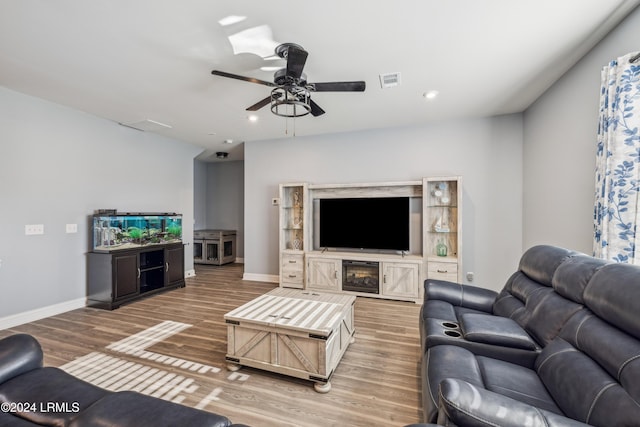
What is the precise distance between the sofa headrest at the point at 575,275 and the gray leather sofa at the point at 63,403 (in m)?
1.83

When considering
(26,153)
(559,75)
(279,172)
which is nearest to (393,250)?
(279,172)

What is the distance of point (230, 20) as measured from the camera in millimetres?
2047

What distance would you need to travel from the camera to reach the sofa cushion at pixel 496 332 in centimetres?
162

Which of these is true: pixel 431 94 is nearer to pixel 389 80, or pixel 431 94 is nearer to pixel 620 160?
pixel 389 80

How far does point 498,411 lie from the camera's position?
94 centimetres

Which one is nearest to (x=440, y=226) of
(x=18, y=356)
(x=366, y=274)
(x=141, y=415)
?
(x=366, y=274)

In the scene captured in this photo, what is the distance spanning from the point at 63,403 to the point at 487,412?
5.09 ft

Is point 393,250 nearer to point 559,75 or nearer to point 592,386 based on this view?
point 559,75

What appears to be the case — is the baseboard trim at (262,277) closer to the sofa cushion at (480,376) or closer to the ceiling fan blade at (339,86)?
the ceiling fan blade at (339,86)

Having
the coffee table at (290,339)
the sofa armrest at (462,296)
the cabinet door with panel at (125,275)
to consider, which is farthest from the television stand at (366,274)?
the cabinet door with panel at (125,275)

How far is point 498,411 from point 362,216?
3.72 metres

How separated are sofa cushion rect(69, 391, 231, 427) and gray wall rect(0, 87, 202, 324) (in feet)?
11.6

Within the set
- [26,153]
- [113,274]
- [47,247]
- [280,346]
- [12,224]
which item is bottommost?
[280,346]

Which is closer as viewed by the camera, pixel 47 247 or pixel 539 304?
pixel 539 304
